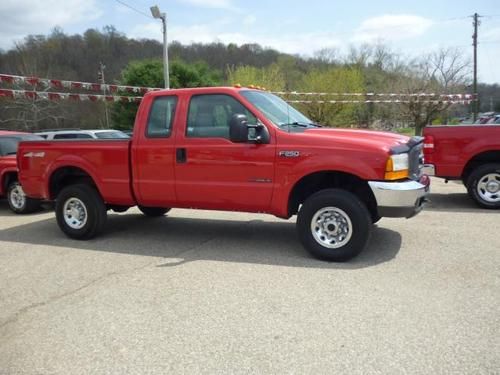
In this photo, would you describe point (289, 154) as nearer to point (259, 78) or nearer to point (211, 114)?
point (211, 114)

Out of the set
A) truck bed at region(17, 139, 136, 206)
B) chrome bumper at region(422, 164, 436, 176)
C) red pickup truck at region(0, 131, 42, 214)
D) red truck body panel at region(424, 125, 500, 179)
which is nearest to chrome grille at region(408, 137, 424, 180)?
chrome bumper at region(422, 164, 436, 176)

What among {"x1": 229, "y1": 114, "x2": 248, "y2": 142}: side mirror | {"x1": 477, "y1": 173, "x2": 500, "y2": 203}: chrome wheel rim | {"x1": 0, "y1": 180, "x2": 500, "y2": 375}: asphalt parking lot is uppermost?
{"x1": 229, "y1": 114, "x2": 248, "y2": 142}: side mirror

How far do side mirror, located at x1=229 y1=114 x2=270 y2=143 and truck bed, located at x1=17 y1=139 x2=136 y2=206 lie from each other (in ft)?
5.49

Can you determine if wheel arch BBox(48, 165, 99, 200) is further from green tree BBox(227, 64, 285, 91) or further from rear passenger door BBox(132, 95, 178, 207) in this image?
green tree BBox(227, 64, 285, 91)

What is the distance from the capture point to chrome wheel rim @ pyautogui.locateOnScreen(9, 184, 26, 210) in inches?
361

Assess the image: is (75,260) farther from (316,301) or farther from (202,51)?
(202,51)

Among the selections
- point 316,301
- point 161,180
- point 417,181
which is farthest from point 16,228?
point 417,181

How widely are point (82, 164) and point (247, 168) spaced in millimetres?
2530

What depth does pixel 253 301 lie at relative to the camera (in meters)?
4.20

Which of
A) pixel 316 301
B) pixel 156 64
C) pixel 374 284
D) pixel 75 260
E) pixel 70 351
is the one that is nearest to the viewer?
pixel 70 351

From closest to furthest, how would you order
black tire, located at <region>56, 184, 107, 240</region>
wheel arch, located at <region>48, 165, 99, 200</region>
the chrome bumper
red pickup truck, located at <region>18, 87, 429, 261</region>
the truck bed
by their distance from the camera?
red pickup truck, located at <region>18, 87, 429, 261</region> → the truck bed → black tire, located at <region>56, 184, 107, 240</region> → wheel arch, located at <region>48, 165, 99, 200</region> → the chrome bumper

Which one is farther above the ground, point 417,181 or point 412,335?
point 417,181

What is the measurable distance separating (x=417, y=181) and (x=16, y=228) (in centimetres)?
625

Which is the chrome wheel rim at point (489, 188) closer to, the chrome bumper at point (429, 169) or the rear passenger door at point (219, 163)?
the chrome bumper at point (429, 169)
